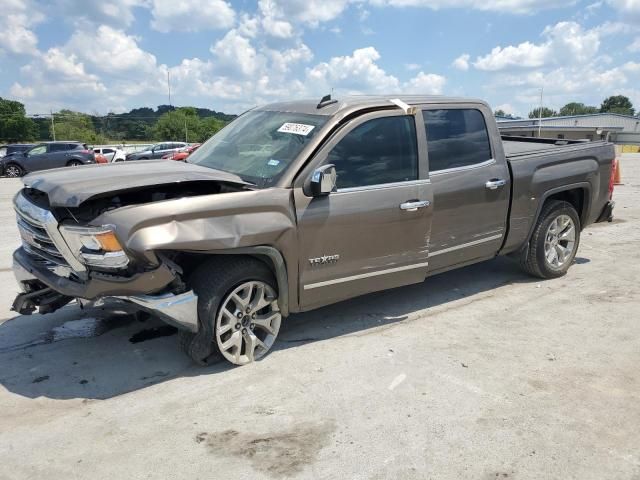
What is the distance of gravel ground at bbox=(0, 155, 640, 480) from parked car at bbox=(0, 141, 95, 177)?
21.4m

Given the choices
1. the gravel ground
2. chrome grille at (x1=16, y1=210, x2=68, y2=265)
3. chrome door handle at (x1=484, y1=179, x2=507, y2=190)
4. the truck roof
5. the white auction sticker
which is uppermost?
the truck roof

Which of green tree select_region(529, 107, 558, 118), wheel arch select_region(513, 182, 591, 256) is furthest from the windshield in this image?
green tree select_region(529, 107, 558, 118)

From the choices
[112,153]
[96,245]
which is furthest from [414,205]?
[112,153]

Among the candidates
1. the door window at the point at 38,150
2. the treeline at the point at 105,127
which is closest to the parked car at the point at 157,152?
the door window at the point at 38,150

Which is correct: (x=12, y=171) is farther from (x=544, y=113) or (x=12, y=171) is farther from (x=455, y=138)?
(x=544, y=113)

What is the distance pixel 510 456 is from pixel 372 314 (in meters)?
2.21

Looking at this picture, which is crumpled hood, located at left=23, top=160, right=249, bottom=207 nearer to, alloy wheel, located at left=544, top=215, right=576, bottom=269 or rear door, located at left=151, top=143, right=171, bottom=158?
alloy wheel, located at left=544, top=215, right=576, bottom=269

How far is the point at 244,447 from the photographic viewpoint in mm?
3082

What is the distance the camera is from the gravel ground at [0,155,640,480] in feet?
9.71

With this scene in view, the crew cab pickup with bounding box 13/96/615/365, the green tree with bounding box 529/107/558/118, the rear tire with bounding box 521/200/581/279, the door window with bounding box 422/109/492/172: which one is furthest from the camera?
the green tree with bounding box 529/107/558/118

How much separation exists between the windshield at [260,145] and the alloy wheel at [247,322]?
79 cm

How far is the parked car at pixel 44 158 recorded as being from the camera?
23969 millimetres

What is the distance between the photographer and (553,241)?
20.0 ft

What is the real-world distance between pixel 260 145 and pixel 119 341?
1.96 metres
